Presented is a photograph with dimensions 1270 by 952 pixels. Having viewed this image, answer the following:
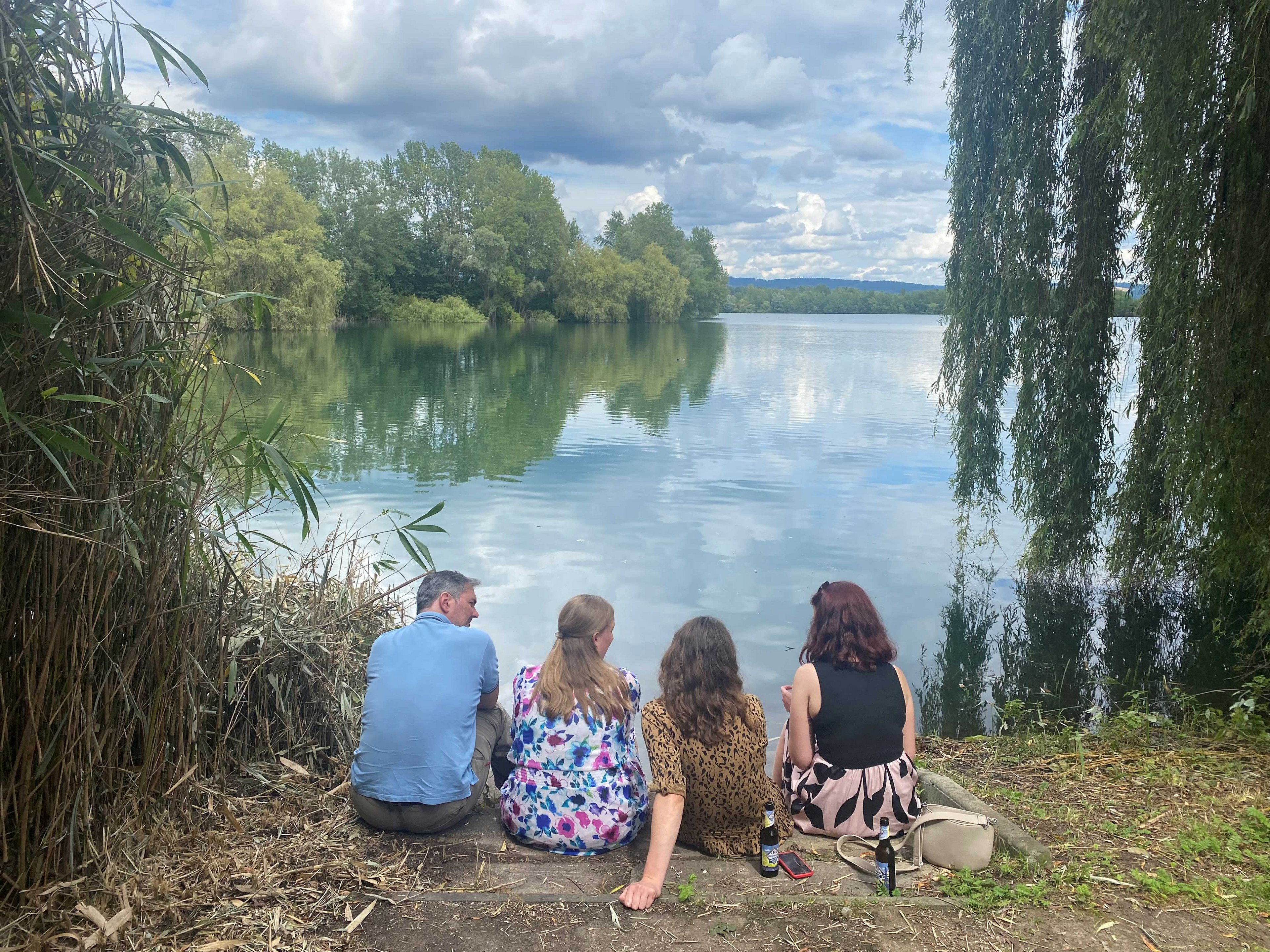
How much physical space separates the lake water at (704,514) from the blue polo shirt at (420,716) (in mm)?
3209

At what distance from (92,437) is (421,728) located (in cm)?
155

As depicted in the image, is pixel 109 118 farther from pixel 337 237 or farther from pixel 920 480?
pixel 337 237

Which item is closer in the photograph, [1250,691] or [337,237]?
[1250,691]

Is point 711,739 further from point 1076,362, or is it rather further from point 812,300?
point 812,300


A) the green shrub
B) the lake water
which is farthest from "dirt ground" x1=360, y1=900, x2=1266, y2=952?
the green shrub

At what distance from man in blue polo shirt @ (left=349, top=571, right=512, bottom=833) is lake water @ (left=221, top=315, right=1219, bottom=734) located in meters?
3.19

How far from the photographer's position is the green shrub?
5997 centimetres

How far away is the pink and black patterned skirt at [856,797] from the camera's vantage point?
3562mm

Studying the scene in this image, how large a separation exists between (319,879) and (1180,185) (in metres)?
6.11

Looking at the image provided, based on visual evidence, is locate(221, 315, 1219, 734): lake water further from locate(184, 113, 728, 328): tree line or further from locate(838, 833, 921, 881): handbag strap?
locate(184, 113, 728, 328): tree line

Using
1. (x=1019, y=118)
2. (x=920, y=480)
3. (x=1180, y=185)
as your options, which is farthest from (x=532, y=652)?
(x=920, y=480)

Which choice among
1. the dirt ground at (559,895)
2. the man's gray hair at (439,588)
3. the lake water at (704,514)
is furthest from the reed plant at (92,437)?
the lake water at (704,514)

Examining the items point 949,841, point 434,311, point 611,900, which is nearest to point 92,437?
point 611,900

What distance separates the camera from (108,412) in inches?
106
